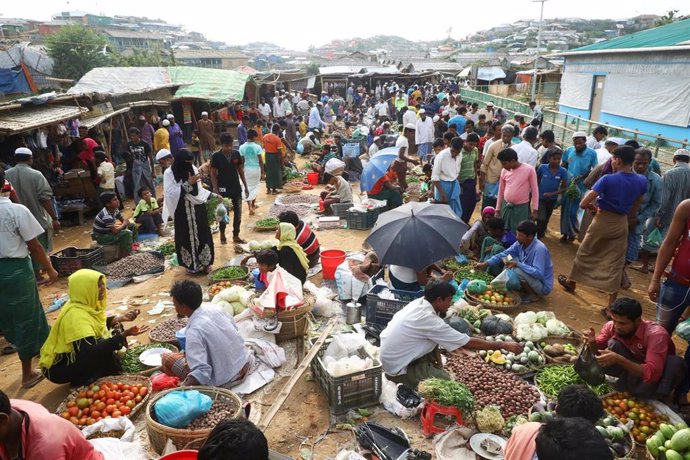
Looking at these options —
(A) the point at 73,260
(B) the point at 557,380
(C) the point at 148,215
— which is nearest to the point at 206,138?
(C) the point at 148,215

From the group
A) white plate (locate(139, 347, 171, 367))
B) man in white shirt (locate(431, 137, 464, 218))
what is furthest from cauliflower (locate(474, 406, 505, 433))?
man in white shirt (locate(431, 137, 464, 218))

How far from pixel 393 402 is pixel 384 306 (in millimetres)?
1191

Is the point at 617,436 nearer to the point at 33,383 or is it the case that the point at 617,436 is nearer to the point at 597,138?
the point at 33,383

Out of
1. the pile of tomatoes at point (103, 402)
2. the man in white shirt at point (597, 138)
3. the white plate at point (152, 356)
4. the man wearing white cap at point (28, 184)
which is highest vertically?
the man in white shirt at point (597, 138)

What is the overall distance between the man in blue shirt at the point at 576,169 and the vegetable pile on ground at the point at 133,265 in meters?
7.07

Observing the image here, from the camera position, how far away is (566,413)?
8.78ft

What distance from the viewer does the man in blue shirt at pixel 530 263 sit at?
5.71 metres

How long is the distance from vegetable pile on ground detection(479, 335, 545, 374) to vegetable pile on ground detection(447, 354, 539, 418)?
106 mm

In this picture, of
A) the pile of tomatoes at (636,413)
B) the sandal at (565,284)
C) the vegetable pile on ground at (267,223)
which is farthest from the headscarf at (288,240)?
the sandal at (565,284)

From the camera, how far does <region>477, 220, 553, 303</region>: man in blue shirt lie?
571 centimetres

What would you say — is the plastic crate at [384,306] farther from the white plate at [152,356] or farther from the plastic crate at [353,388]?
the white plate at [152,356]

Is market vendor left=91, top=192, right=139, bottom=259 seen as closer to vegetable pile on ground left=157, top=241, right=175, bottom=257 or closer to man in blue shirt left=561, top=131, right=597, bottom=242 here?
vegetable pile on ground left=157, top=241, right=175, bottom=257

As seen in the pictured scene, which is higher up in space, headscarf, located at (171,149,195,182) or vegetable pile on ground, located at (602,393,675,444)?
headscarf, located at (171,149,195,182)

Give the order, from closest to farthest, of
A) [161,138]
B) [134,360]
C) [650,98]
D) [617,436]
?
[617,436], [134,360], [161,138], [650,98]
